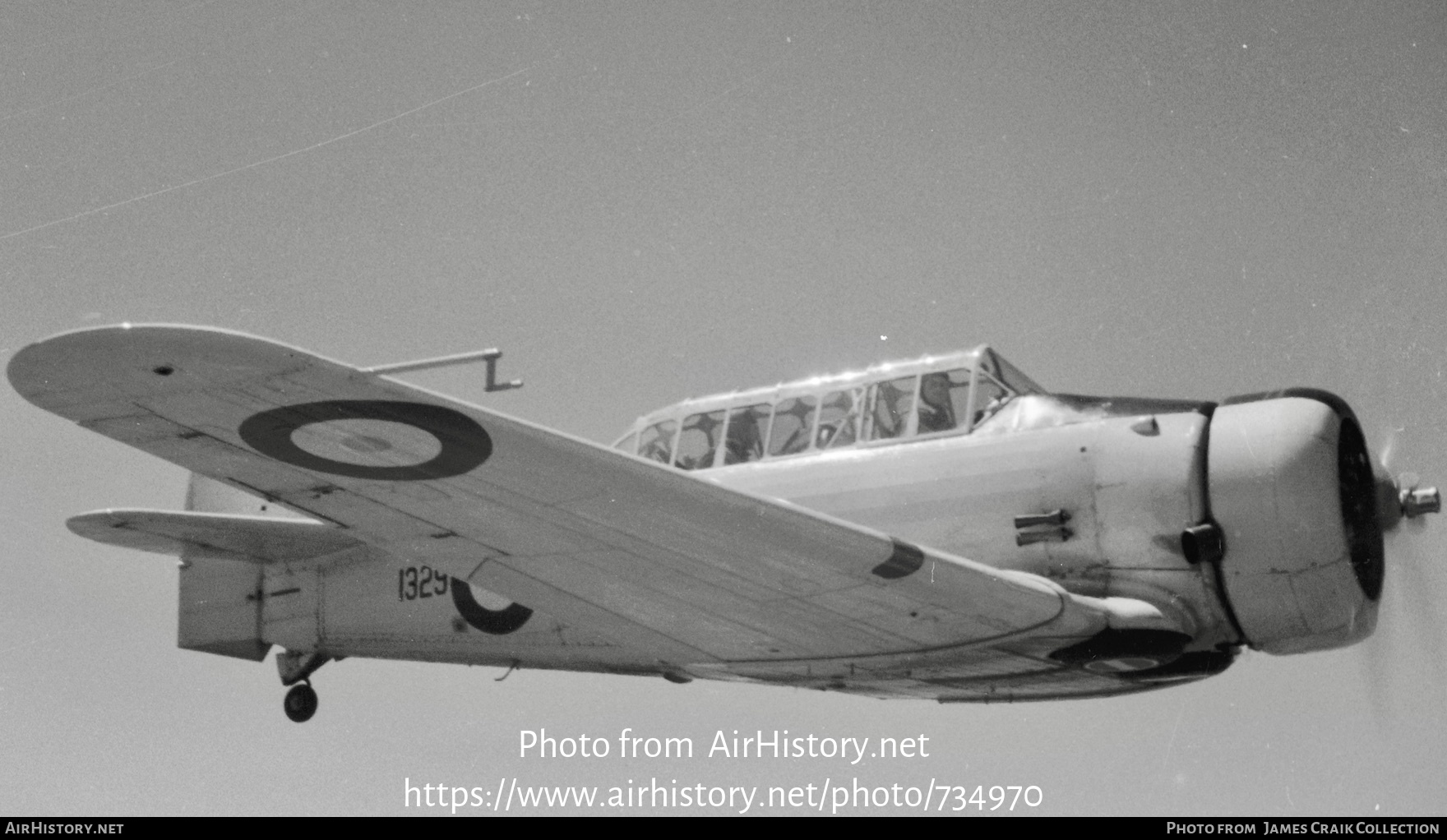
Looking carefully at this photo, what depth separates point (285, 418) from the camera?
23.0 ft

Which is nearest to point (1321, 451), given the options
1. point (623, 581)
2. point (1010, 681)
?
point (1010, 681)

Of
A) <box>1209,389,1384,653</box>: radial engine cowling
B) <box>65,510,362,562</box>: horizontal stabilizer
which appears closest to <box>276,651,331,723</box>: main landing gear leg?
<box>65,510,362,562</box>: horizontal stabilizer

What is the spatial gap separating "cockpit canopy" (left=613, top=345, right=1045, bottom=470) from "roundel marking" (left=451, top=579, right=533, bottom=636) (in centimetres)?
146

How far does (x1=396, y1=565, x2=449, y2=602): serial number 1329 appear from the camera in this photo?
11.8m

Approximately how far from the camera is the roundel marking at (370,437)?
22.6 feet

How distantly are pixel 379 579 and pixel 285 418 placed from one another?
536 cm

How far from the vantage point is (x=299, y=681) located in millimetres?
12734

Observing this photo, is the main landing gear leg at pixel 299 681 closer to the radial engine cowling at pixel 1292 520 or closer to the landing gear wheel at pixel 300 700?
the landing gear wheel at pixel 300 700

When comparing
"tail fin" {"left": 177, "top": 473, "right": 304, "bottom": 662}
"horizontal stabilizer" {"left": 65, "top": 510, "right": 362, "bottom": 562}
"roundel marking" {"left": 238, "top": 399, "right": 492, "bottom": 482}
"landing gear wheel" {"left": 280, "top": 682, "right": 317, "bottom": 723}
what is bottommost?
"landing gear wheel" {"left": 280, "top": 682, "right": 317, "bottom": 723}

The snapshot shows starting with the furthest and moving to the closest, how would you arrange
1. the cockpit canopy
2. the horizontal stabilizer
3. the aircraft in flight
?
the horizontal stabilizer, the cockpit canopy, the aircraft in flight

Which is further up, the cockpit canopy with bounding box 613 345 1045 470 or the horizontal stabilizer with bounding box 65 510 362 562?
the cockpit canopy with bounding box 613 345 1045 470

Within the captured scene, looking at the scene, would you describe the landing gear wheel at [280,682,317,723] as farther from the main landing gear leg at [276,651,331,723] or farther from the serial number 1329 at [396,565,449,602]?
the serial number 1329 at [396,565,449,602]

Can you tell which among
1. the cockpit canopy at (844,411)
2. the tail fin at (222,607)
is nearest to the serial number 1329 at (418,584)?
the tail fin at (222,607)

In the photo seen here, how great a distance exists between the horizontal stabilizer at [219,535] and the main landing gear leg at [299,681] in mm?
777
